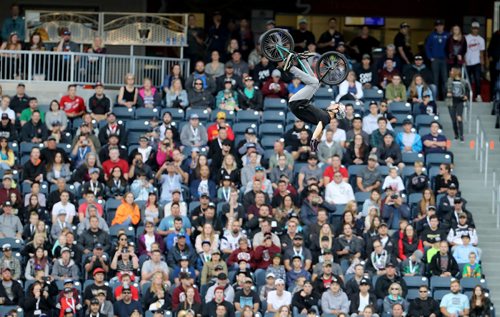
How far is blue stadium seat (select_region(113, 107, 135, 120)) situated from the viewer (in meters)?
31.6

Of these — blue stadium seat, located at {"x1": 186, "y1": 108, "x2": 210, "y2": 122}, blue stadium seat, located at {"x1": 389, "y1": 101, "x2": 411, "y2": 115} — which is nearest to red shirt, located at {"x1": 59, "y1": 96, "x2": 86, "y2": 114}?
blue stadium seat, located at {"x1": 186, "y1": 108, "x2": 210, "y2": 122}

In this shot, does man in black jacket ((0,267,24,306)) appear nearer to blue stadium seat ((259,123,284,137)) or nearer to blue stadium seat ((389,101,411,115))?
blue stadium seat ((259,123,284,137))

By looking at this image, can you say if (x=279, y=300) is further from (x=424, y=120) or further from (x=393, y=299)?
(x=424, y=120)

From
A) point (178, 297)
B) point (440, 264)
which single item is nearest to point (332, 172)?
point (440, 264)

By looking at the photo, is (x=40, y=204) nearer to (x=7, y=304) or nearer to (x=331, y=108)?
(x=7, y=304)

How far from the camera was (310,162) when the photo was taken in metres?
29.5

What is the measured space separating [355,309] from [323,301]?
54 centimetres

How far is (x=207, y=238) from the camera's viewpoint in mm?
27891

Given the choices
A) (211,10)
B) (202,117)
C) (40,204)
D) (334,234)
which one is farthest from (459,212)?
(211,10)

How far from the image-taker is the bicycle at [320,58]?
2055cm

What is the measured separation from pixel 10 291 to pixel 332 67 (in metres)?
8.62

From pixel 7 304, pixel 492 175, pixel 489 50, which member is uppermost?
pixel 489 50

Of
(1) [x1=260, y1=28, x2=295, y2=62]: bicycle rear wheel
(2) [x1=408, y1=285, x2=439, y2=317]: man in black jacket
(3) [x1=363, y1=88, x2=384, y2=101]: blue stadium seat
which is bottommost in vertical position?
(2) [x1=408, y1=285, x2=439, y2=317]: man in black jacket

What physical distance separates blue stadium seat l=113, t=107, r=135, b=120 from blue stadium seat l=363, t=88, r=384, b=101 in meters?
4.65
